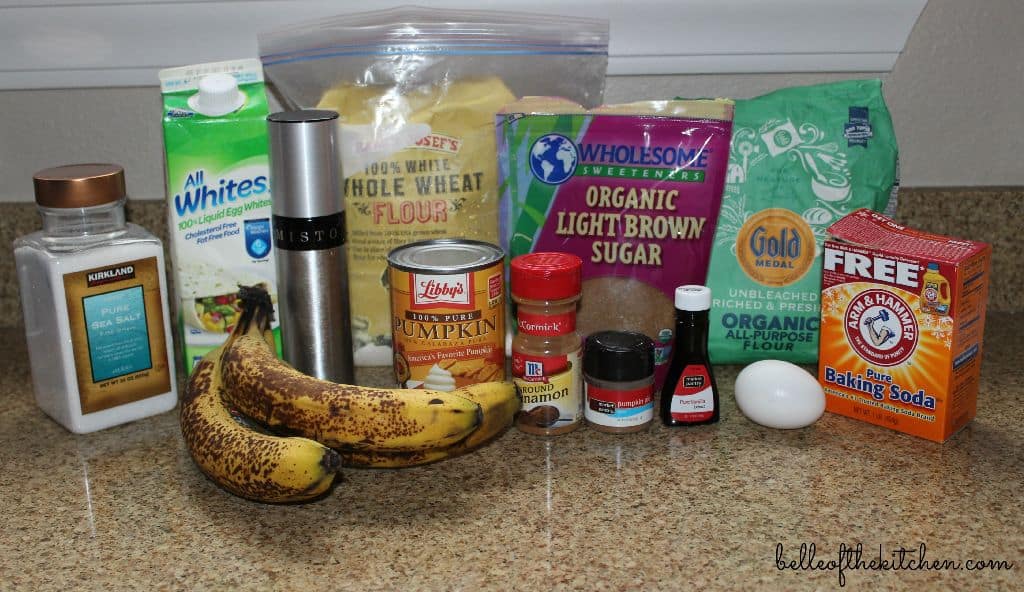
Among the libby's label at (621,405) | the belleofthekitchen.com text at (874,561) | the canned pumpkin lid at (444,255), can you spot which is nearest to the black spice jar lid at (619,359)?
the libby's label at (621,405)

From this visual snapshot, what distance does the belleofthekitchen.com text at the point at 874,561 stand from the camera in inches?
30.7

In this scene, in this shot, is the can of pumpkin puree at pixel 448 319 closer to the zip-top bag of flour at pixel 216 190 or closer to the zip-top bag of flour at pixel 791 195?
the zip-top bag of flour at pixel 216 190

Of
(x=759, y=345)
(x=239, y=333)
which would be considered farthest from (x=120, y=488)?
(x=759, y=345)

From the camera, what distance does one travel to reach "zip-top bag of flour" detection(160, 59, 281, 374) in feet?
3.52

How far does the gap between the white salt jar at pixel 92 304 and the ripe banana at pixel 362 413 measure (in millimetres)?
208

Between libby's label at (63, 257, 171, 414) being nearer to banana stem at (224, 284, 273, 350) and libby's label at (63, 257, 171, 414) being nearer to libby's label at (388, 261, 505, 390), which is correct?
banana stem at (224, 284, 273, 350)

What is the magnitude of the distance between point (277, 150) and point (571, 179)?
33 centimetres

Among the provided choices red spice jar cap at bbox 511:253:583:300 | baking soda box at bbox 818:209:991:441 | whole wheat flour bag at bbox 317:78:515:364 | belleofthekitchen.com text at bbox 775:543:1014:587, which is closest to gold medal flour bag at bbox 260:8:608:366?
whole wheat flour bag at bbox 317:78:515:364

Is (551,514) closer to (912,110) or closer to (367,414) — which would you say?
(367,414)

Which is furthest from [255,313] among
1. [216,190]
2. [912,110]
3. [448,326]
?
[912,110]

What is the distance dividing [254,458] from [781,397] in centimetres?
53

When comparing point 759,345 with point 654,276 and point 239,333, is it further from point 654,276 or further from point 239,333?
point 239,333

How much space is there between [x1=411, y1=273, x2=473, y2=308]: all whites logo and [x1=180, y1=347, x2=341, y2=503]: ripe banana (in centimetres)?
20

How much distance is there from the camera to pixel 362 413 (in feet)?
2.89
